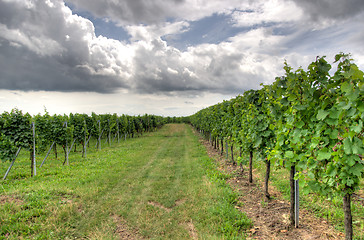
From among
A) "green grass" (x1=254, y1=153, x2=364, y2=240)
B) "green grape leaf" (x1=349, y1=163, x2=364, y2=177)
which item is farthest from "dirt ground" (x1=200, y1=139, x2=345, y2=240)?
"green grape leaf" (x1=349, y1=163, x2=364, y2=177)

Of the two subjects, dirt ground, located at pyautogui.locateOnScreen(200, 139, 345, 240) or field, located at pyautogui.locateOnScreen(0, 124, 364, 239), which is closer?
dirt ground, located at pyautogui.locateOnScreen(200, 139, 345, 240)

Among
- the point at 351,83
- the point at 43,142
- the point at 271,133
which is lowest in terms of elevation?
the point at 43,142

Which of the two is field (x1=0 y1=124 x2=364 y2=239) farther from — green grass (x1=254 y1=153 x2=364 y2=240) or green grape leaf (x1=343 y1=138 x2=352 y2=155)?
green grape leaf (x1=343 y1=138 x2=352 y2=155)

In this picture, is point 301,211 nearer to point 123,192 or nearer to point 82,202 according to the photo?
point 123,192

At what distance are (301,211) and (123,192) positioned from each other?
5.82m

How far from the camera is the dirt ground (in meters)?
4.41

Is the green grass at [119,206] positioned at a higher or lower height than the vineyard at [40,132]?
lower

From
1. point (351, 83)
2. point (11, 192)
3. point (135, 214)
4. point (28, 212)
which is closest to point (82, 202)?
point (28, 212)

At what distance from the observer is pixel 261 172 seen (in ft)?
31.2

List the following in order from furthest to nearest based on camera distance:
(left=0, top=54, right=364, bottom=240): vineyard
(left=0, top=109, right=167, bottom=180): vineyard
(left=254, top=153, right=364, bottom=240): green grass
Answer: (left=0, top=109, right=167, bottom=180): vineyard < (left=254, top=153, right=364, bottom=240): green grass < (left=0, top=54, right=364, bottom=240): vineyard

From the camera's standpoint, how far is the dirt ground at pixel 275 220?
4414 millimetres

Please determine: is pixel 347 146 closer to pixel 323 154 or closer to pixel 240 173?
pixel 323 154

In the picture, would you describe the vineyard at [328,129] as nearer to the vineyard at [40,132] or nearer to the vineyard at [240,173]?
the vineyard at [240,173]

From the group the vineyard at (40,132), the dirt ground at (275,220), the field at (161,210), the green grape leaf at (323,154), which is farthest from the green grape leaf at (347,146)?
the vineyard at (40,132)
